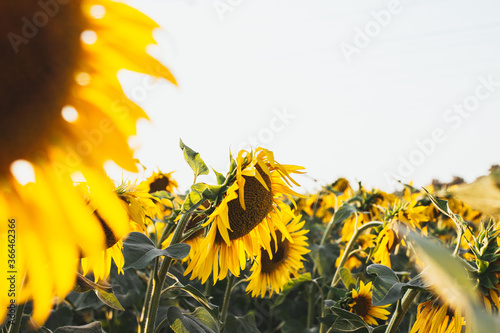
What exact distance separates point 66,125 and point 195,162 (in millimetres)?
807

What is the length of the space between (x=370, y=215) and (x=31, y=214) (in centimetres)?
242

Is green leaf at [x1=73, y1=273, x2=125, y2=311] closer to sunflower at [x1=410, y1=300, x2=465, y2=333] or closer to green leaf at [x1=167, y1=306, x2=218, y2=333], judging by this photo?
green leaf at [x1=167, y1=306, x2=218, y2=333]

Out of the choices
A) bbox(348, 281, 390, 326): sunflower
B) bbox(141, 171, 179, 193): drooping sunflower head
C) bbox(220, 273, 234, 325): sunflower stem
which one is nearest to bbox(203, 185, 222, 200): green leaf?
bbox(220, 273, 234, 325): sunflower stem

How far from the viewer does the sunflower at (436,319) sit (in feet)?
3.99

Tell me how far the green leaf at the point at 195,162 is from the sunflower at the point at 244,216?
114mm

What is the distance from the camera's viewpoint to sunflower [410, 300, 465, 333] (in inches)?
47.8

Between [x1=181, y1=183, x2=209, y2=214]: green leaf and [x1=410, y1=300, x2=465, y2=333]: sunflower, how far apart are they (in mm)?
781

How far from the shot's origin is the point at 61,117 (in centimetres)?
50

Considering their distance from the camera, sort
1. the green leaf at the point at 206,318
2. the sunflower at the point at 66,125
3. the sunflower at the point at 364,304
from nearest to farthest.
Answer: the sunflower at the point at 66,125, the green leaf at the point at 206,318, the sunflower at the point at 364,304

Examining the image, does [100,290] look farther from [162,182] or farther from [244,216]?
[162,182]

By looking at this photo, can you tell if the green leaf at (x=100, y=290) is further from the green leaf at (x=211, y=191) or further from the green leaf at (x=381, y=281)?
the green leaf at (x=381, y=281)

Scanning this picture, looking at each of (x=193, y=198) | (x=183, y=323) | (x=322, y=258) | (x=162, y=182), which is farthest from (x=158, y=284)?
(x=162, y=182)

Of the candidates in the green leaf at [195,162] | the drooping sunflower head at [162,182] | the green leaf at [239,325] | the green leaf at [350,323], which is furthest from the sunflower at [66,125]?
the drooping sunflower head at [162,182]

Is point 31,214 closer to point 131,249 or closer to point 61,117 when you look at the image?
point 61,117
